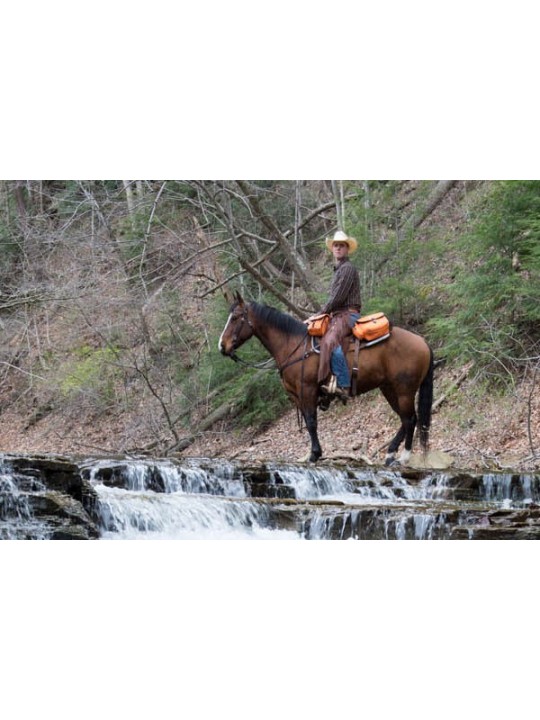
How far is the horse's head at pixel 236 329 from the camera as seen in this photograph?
30.0 ft

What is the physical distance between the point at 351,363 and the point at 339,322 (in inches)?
17.9

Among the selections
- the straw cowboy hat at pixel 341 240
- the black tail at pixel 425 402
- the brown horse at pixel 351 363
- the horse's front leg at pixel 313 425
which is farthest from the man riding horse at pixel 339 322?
the black tail at pixel 425 402

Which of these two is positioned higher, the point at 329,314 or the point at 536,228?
the point at 536,228

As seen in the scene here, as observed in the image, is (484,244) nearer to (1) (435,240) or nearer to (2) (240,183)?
(1) (435,240)

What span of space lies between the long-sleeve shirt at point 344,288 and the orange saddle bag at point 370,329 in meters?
0.25

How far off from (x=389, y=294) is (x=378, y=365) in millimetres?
4259

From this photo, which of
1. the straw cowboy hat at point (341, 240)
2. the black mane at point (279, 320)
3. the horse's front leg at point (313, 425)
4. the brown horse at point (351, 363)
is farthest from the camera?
the black mane at point (279, 320)

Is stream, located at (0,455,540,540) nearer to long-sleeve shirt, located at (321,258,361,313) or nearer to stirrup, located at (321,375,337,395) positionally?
stirrup, located at (321,375,337,395)

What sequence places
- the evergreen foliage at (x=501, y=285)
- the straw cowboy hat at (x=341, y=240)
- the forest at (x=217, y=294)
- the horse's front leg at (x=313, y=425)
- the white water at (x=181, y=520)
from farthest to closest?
1. the forest at (x=217, y=294)
2. the evergreen foliage at (x=501, y=285)
3. the horse's front leg at (x=313, y=425)
4. the straw cowboy hat at (x=341, y=240)
5. the white water at (x=181, y=520)

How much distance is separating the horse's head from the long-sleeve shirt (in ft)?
2.95

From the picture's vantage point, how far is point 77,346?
17359 millimetres

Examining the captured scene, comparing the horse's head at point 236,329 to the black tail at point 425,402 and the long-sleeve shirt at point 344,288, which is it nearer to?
the long-sleeve shirt at point 344,288

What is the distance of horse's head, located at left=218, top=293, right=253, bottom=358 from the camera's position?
916cm
